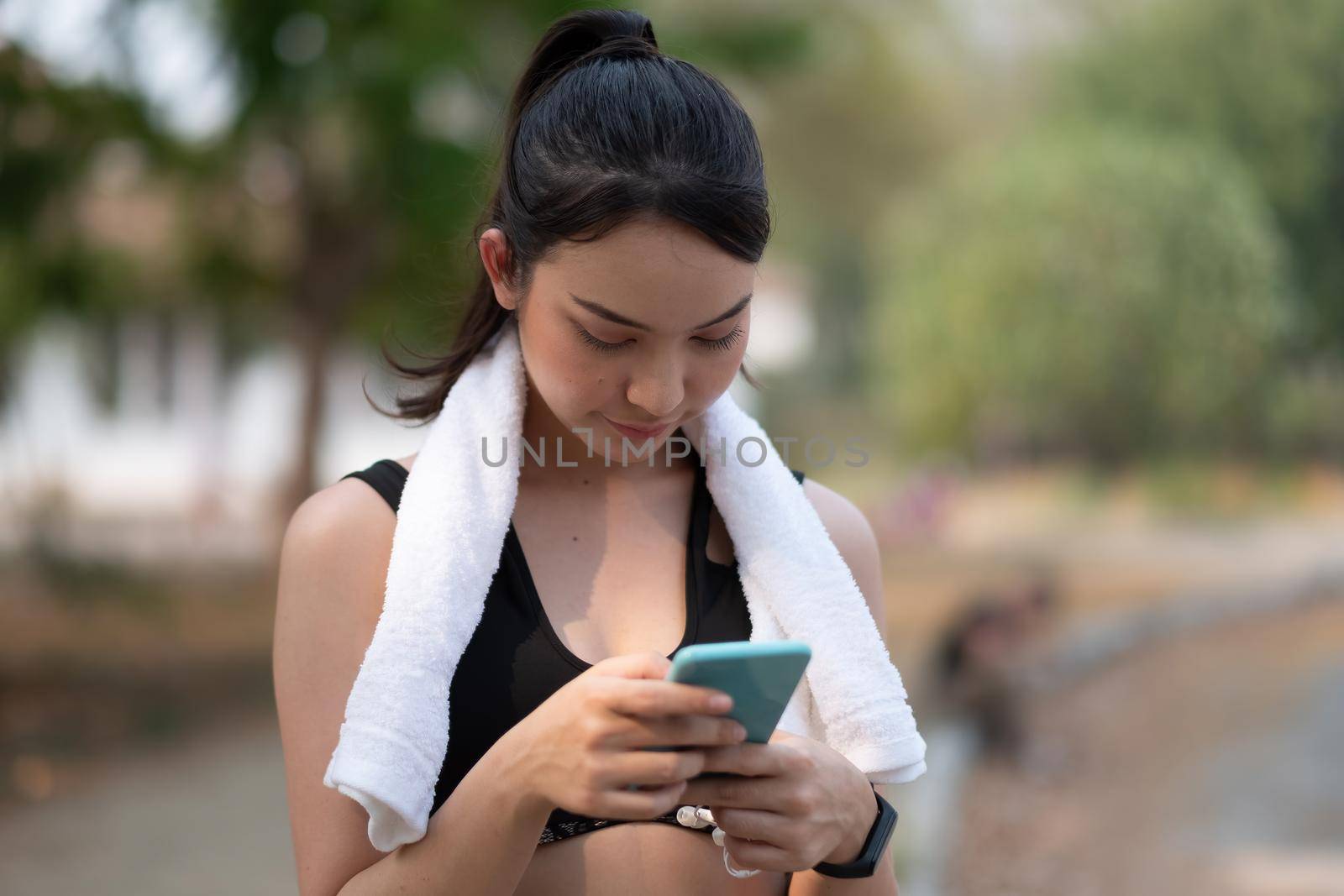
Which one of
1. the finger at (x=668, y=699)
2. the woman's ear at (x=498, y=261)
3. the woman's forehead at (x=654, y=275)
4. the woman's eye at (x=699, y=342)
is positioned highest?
the woman's ear at (x=498, y=261)

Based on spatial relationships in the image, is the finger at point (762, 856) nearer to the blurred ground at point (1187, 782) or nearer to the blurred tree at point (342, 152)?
the blurred tree at point (342, 152)

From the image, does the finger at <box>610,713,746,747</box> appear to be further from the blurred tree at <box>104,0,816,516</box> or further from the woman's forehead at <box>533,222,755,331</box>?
the blurred tree at <box>104,0,816,516</box>

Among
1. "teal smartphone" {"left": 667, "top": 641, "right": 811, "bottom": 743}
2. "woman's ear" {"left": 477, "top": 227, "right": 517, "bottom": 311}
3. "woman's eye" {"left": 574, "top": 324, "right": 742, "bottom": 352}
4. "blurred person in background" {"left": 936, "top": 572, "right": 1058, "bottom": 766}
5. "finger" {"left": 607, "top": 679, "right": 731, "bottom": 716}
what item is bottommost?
"finger" {"left": 607, "top": 679, "right": 731, "bottom": 716}

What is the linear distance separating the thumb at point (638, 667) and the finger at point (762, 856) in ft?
0.58

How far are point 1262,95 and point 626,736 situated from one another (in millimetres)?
5571

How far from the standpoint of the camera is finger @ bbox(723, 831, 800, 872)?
1.00m

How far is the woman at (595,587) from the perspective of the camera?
3.21 feet

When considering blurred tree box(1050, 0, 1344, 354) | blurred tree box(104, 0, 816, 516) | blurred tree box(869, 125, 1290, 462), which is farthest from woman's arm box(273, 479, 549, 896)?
blurred tree box(1050, 0, 1344, 354)

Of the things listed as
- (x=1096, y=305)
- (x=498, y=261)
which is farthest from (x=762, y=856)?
(x=1096, y=305)

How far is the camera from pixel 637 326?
3.45 feet

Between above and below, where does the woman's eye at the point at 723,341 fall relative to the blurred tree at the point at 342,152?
below

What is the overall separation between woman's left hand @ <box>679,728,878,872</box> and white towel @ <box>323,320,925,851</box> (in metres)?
0.14

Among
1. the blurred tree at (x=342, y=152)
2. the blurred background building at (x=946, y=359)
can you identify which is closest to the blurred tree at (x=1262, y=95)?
the blurred background building at (x=946, y=359)

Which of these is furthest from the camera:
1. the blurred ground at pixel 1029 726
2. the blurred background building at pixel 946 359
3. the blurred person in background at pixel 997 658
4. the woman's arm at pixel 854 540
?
the blurred person in background at pixel 997 658
